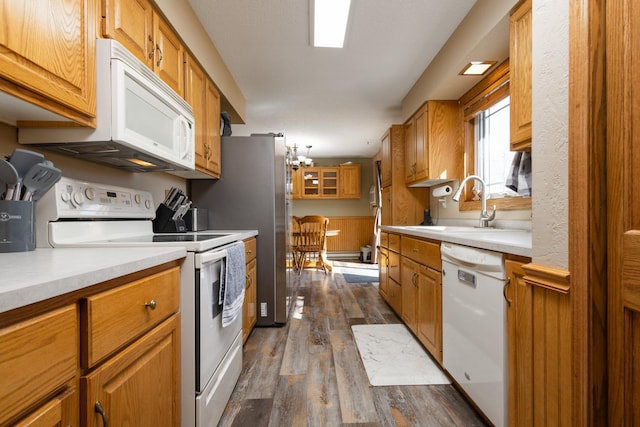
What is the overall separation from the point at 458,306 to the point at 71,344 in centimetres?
156

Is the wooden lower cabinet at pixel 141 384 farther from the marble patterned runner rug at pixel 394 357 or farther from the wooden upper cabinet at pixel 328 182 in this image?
the wooden upper cabinet at pixel 328 182

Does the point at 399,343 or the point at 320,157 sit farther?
the point at 320,157

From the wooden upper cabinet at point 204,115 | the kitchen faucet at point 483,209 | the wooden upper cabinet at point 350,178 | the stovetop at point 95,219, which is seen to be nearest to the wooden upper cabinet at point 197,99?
the wooden upper cabinet at point 204,115

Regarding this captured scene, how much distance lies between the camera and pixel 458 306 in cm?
155

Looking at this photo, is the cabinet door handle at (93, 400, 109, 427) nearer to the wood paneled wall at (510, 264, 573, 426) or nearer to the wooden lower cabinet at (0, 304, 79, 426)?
the wooden lower cabinet at (0, 304, 79, 426)

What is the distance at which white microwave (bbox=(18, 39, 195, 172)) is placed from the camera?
1.12 metres

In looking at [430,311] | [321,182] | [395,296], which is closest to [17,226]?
[430,311]

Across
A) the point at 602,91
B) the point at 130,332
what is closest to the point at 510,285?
the point at 602,91

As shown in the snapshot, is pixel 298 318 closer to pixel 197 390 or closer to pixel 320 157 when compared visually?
pixel 197 390

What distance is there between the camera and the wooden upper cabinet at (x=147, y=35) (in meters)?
1.20

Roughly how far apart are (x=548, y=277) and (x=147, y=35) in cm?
195

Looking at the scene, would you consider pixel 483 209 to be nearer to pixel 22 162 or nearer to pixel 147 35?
pixel 147 35

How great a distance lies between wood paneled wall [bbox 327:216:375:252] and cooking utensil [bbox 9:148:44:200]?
607 cm

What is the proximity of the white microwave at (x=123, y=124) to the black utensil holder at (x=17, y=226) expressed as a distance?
0.31 m
